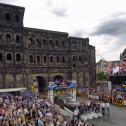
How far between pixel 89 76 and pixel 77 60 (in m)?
4.94

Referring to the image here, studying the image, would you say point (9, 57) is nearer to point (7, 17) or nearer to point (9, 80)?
point (9, 80)

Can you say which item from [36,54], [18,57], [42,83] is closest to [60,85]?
[18,57]

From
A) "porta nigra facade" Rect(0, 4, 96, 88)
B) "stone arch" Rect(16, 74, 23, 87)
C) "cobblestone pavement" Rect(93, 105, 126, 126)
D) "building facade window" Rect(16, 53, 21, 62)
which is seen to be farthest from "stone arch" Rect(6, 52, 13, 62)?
"cobblestone pavement" Rect(93, 105, 126, 126)

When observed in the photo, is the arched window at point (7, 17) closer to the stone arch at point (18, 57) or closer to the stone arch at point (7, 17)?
the stone arch at point (7, 17)

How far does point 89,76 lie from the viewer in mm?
60375

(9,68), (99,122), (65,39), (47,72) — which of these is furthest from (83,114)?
(65,39)

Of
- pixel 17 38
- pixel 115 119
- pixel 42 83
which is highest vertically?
pixel 17 38

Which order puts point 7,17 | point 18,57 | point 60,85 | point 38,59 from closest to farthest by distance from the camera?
point 60,85 < point 7,17 < point 18,57 < point 38,59

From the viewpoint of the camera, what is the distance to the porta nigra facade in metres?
46.4

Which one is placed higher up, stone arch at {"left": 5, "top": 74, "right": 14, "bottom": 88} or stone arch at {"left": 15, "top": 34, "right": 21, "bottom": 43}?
stone arch at {"left": 15, "top": 34, "right": 21, "bottom": 43}

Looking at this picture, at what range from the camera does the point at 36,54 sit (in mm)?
50750

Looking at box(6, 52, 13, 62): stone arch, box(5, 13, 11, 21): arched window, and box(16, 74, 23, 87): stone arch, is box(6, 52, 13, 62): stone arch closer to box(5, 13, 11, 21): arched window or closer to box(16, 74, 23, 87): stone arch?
box(16, 74, 23, 87): stone arch

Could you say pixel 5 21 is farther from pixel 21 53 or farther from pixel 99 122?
pixel 99 122

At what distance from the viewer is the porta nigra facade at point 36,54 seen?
152ft
